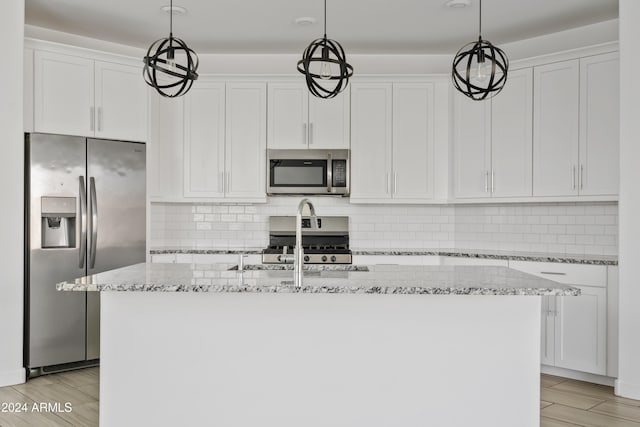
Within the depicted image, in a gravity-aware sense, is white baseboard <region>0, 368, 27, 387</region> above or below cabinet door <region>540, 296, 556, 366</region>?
below

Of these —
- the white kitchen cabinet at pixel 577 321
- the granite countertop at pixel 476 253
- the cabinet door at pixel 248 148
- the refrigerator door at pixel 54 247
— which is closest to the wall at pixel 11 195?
the refrigerator door at pixel 54 247

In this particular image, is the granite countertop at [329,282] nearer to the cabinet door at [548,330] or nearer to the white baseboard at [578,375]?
the cabinet door at [548,330]

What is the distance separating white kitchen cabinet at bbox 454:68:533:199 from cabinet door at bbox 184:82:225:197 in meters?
2.16

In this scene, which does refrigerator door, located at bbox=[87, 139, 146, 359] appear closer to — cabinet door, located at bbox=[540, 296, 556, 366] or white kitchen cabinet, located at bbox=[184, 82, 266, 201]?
white kitchen cabinet, located at bbox=[184, 82, 266, 201]

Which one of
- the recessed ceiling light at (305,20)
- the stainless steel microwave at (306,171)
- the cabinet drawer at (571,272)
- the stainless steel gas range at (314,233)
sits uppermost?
the recessed ceiling light at (305,20)

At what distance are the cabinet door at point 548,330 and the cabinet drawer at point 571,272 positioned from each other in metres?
0.19

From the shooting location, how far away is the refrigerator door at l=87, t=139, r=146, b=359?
4.51 m

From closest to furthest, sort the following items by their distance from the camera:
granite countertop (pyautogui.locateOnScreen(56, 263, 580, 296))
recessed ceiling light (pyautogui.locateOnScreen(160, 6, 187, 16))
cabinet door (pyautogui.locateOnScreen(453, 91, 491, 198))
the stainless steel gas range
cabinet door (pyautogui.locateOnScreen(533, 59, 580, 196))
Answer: granite countertop (pyautogui.locateOnScreen(56, 263, 580, 296)) < recessed ceiling light (pyautogui.locateOnScreen(160, 6, 187, 16)) < cabinet door (pyautogui.locateOnScreen(533, 59, 580, 196)) < cabinet door (pyautogui.locateOnScreen(453, 91, 491, 198)) < the stainless steel gas range

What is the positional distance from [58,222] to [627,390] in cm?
427

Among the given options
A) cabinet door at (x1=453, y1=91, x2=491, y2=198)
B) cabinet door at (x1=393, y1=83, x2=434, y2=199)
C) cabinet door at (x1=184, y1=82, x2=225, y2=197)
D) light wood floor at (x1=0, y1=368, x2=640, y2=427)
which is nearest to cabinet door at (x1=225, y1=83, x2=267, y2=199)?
cabinet door at (x1=184, y1=82, x2=225, y2=197)

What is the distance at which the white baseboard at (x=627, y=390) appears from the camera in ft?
12.5

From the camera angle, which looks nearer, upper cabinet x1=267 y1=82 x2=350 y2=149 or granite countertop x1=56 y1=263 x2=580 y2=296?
granite countertop x1=56 y1=263 x2=580 y2=296

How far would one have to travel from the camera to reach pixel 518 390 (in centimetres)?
269

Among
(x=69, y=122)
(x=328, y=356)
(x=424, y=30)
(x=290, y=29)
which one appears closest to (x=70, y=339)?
(x=69, y=122)
